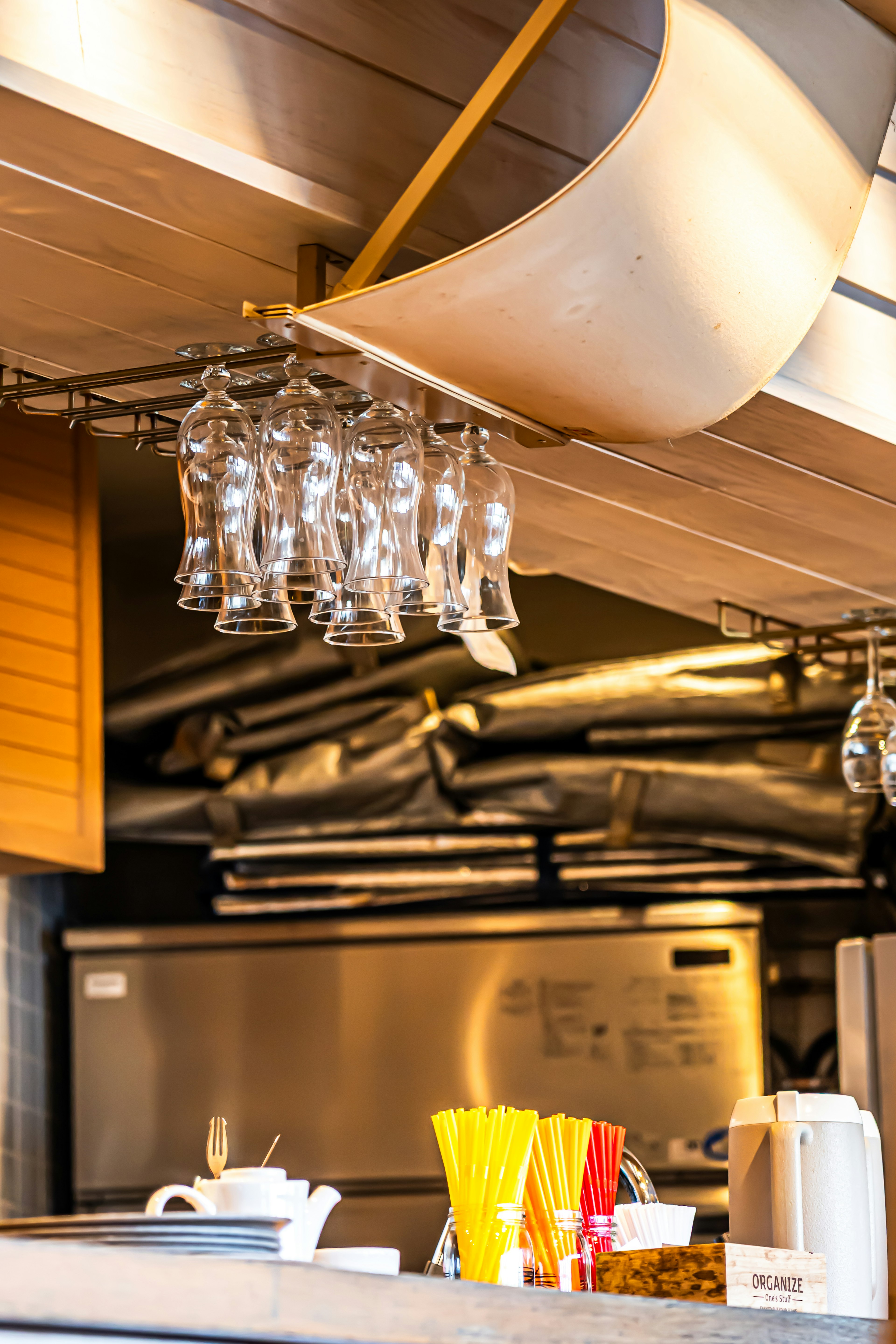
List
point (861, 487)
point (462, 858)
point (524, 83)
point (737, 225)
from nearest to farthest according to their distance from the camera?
point (737, 225)
point (524, 83)
point (861, 487)
point (462, 858)

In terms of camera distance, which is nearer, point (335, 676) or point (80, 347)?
point (80, 347)

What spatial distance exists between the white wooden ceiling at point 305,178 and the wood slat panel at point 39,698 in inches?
26.4

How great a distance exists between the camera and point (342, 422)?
1767 mm

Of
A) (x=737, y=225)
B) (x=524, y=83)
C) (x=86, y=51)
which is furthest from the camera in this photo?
(x=524, y=83)

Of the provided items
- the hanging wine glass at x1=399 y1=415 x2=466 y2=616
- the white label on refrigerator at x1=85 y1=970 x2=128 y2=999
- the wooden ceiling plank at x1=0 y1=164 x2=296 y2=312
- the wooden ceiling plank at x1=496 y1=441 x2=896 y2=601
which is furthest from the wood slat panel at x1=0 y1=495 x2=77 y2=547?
the white label on refrigerator at x1=85 y1=970 x2=128 y2=999

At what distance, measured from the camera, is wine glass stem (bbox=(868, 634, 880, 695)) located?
9.17 feet

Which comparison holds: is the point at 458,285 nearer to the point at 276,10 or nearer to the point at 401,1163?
the point at 276,10

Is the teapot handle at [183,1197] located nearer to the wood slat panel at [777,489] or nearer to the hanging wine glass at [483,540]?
the hanging wine glass at [483,540]

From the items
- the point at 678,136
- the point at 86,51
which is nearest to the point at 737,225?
the point at 678,136

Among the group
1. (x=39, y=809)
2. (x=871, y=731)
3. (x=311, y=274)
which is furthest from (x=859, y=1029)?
(x=311, y=274)

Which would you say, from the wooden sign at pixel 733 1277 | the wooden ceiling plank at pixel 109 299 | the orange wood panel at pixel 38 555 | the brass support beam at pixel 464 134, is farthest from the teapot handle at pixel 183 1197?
the orange wood panel at pixel 38 555

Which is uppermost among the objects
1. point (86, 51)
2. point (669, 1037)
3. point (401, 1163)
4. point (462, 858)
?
point (86, 51)

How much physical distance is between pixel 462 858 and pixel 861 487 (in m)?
2.35

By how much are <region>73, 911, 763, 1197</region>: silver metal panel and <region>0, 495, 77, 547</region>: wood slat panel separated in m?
1.87
